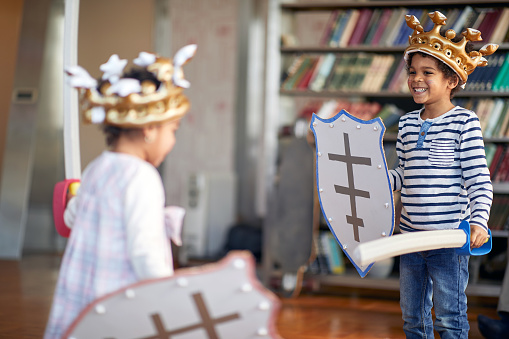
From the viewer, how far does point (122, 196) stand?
155 centimetres

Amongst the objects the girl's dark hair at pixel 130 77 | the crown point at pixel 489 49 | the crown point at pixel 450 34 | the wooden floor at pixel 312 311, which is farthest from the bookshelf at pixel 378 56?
the girl's dark hair at pixel 130 77

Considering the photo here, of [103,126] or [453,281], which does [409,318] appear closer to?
[453,281]

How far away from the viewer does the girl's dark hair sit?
1625mm

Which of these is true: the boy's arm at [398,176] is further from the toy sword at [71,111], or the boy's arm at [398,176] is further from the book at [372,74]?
the book at [372,74]

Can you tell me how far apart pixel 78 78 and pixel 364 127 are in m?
0.89

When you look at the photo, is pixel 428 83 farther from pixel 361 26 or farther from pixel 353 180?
pixel 361 26

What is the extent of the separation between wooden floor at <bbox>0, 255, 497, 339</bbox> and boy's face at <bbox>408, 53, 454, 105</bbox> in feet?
4.34

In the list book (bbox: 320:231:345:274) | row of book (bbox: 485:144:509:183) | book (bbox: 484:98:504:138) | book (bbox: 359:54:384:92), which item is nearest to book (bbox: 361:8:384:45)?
book (bbox: 359:54:384:92)

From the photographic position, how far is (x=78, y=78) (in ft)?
5.33

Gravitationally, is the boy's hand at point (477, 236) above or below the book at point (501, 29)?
below

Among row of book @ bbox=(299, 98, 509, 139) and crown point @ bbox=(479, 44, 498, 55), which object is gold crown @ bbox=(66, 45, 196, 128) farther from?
row of book @ bbox=(299, 98, 509, 139)

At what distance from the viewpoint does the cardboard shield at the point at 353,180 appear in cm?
214

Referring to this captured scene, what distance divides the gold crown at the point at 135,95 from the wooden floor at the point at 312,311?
1700mm

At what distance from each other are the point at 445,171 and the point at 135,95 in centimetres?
103
